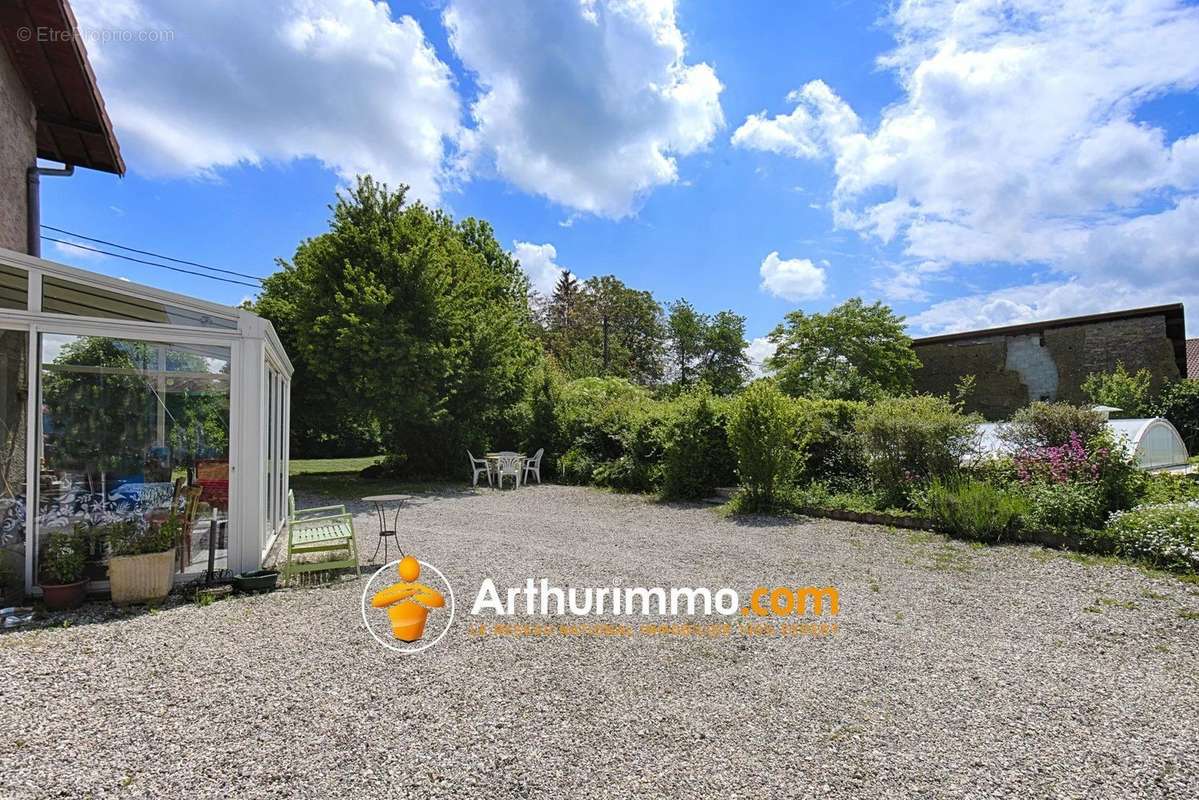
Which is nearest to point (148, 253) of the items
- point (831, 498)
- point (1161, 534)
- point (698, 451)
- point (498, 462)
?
point (498, 462)

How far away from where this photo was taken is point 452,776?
8.46ft

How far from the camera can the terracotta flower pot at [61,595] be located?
15.7 ft

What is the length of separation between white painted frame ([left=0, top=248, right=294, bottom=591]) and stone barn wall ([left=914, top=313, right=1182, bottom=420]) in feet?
64.0

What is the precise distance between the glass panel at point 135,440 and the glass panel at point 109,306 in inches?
9.3

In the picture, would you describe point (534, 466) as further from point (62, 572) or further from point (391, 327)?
point (62, 572)

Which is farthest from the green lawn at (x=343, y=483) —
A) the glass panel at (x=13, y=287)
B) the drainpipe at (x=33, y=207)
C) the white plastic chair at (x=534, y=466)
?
the glass panel at (x=13, y=287)

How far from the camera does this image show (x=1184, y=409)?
17953 mm

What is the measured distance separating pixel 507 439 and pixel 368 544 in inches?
366

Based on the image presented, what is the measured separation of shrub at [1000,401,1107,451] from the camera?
8.11 metres

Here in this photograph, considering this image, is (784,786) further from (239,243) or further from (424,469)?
(239,243)

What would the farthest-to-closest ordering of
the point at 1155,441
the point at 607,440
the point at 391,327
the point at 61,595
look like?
the point at 607,440 < the point at 391,327 < the point at 1155,441 < the point at 61,595

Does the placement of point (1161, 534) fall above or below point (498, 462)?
below

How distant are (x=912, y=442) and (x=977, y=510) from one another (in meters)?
1.75

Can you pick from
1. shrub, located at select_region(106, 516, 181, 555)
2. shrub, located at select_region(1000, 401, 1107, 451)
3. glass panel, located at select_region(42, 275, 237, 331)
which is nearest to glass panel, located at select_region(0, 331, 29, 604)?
glass panel, located at select_region(42, 275, 237, 331)
